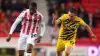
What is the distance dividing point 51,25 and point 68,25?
22.9ft

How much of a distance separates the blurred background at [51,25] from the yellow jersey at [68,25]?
4.39m

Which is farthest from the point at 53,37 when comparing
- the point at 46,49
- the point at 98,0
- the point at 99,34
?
the point at 98,0

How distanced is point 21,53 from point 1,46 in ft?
16.3

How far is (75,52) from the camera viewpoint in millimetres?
17812

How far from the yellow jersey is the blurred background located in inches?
173

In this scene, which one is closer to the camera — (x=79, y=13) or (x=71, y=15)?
(x=71, y=15)

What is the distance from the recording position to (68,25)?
13.0 metres

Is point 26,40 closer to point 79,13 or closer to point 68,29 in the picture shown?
point 68,29

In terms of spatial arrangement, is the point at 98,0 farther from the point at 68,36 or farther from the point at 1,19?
the point at 68,36

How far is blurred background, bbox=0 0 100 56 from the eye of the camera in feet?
58.1

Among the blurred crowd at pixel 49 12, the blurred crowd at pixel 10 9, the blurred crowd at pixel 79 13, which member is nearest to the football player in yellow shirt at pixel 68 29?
the blurred crowd at pixel 79 13

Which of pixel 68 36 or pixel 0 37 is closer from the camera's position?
pixel 68 36

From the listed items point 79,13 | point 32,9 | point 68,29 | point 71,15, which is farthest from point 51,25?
point 32,9

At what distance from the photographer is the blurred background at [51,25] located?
17.7 metres
